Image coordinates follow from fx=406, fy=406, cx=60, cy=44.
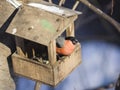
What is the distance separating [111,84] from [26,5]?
1768mm

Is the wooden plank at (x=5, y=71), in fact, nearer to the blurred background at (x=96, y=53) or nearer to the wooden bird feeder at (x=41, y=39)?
the wooden bird feeder at (x=41, y=39)

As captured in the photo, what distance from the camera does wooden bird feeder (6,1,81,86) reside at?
7.95 feet

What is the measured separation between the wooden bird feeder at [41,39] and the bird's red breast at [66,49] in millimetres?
51

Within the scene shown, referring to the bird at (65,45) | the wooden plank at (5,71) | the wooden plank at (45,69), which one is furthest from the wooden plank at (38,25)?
the wooden plank at (5,71)

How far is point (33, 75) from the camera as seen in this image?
8.75ft

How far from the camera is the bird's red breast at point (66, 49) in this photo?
8.46 feet

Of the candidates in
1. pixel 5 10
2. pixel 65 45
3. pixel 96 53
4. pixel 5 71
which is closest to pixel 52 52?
pixel 65 45

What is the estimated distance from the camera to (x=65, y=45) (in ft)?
8.45

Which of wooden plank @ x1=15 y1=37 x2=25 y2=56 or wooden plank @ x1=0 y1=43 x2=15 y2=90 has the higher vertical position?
wooden plank @ x1=15 y1=37 x2=25 y2=56

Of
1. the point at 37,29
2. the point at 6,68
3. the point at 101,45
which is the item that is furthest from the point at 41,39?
the point at 101,45

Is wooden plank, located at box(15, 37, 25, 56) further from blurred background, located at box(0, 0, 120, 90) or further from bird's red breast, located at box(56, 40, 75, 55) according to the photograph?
blurred background, located at box(0, 0, 120, 90)

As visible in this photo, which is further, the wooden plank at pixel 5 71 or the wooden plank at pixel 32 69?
the wooden plank at pixel 5 71

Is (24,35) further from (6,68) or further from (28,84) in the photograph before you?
(28,84)

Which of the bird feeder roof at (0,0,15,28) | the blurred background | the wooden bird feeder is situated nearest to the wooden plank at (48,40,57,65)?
the wooden bird feeder
